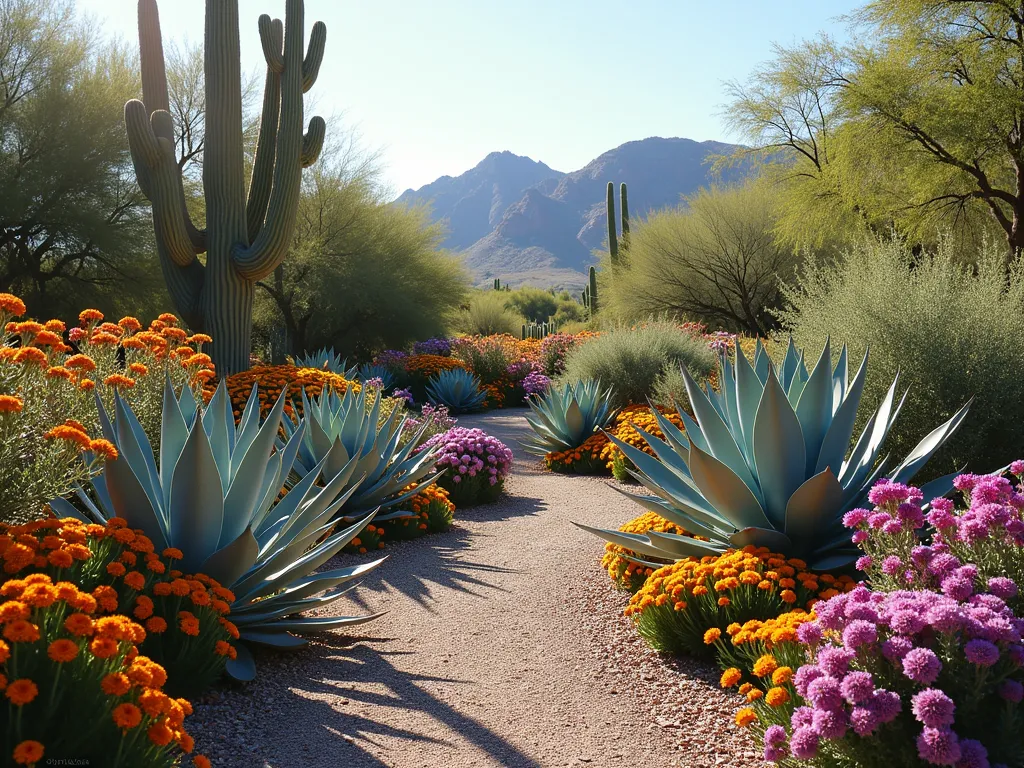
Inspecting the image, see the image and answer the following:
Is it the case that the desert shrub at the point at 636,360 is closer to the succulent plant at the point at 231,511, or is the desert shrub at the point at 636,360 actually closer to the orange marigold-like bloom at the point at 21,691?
the succulent plant at the point at 231,511

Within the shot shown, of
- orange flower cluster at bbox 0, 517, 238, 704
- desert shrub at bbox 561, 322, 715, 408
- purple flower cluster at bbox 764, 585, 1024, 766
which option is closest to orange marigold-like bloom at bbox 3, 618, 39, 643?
orange flower cluster at bbox 0, 517, 238, 704

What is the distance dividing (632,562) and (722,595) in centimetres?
110

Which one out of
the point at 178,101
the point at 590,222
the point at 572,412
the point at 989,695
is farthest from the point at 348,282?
the point at 590,222

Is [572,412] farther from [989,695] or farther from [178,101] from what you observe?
[178,101]

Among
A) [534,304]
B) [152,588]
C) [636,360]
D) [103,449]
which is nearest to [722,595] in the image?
[152,588]

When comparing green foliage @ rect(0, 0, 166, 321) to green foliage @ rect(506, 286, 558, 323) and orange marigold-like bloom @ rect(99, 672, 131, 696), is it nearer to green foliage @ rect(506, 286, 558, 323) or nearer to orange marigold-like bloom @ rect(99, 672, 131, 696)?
orange marigold-like bloom @ rect(99, 672, 131, 696)

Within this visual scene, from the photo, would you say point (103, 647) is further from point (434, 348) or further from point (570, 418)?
point (434, 348)

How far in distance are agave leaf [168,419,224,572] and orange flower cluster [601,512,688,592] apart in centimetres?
241

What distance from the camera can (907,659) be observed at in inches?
80.7

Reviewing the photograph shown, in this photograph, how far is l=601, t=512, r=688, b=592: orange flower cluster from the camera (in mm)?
4660

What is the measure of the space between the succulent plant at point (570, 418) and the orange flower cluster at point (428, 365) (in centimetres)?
651

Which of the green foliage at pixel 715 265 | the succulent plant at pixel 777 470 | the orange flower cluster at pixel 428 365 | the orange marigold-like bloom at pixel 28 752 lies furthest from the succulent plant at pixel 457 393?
the orange marigold-like bloom at pixel 28 752

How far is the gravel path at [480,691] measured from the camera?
2.84 metres

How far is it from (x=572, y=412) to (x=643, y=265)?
16.0m
